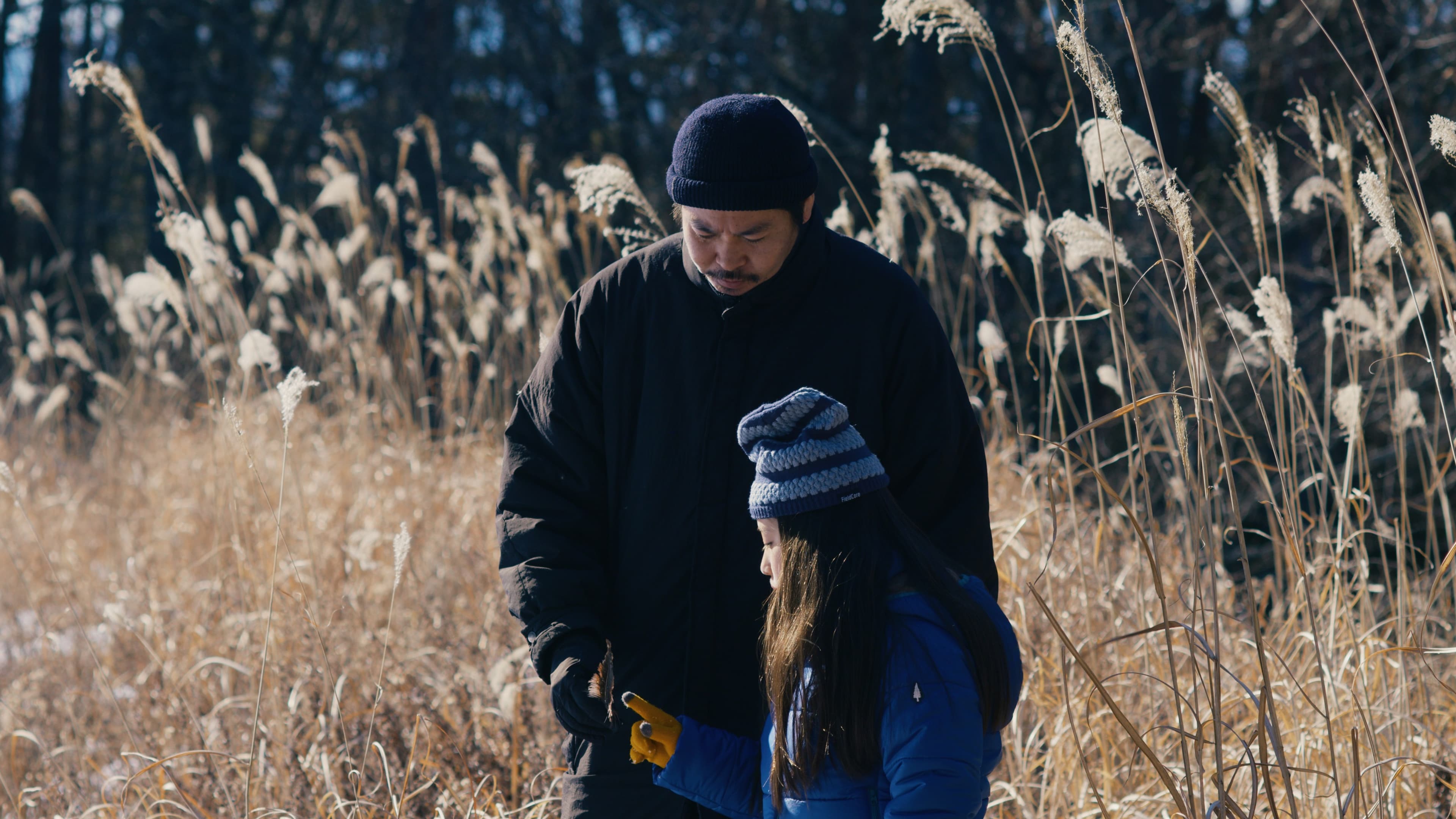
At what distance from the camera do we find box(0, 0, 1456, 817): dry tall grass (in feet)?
5.95

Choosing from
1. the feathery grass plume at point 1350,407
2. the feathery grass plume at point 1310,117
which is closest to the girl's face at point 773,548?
the feathery grass plume at point 1310,117

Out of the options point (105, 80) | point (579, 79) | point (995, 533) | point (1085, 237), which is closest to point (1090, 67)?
point (1085, 237)

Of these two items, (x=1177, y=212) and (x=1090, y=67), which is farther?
(x=1090, y=67)

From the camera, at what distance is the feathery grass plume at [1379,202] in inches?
62.0

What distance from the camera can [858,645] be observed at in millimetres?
1318

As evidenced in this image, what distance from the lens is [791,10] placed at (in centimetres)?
813

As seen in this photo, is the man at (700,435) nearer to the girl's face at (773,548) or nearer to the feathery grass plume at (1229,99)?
the girl's face at (773,548)

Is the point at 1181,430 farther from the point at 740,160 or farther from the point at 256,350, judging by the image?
the point at 256,350

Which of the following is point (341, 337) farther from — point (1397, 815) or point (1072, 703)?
point (1397, 815)

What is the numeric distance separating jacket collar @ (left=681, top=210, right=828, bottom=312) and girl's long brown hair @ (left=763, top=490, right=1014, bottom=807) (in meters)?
0.36

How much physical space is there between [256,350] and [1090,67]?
1763 mm

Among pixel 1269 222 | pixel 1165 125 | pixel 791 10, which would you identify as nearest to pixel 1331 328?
pixel 1269 222

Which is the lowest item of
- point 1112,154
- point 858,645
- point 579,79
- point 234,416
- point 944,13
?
point 858,645

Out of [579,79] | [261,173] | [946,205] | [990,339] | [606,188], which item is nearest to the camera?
[606,188]
